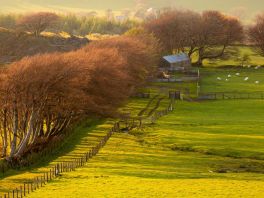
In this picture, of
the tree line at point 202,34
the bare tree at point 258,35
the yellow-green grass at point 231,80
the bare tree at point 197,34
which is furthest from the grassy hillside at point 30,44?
the bare tree at point 258,35

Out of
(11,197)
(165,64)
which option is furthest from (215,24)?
(11,197)

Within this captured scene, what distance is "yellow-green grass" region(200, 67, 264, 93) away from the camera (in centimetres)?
12326

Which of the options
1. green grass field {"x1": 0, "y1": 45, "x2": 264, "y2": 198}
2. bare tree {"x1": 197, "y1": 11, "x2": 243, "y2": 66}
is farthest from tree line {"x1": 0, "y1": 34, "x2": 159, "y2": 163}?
bare tree {"x1": 197, "y1": 11, "x2": 243, "y2": 66}

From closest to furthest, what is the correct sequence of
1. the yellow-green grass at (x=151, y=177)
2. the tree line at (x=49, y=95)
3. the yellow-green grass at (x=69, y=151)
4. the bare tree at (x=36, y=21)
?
the yellow-green grass at (x=151, y=177) → the yellow-green grass at (x=69, y=151) → the tree line at (x=49, y=95) → the bare tree at (x=36, y=21)

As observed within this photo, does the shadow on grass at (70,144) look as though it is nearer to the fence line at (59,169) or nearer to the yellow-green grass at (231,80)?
the fence line at (59,169)

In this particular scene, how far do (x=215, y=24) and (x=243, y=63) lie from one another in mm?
16267

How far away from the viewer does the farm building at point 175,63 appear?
510ft

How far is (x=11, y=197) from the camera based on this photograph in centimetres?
3981

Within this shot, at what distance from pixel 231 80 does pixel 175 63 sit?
2176cm

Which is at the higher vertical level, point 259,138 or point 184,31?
point 184,31

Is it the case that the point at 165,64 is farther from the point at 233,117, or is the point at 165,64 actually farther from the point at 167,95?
the point at 233,117

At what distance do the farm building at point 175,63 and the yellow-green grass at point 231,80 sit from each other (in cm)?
523

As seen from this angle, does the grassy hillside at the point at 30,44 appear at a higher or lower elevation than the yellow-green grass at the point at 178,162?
higher

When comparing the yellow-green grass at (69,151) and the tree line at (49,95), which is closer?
the yellow-green grass at (69,151)
